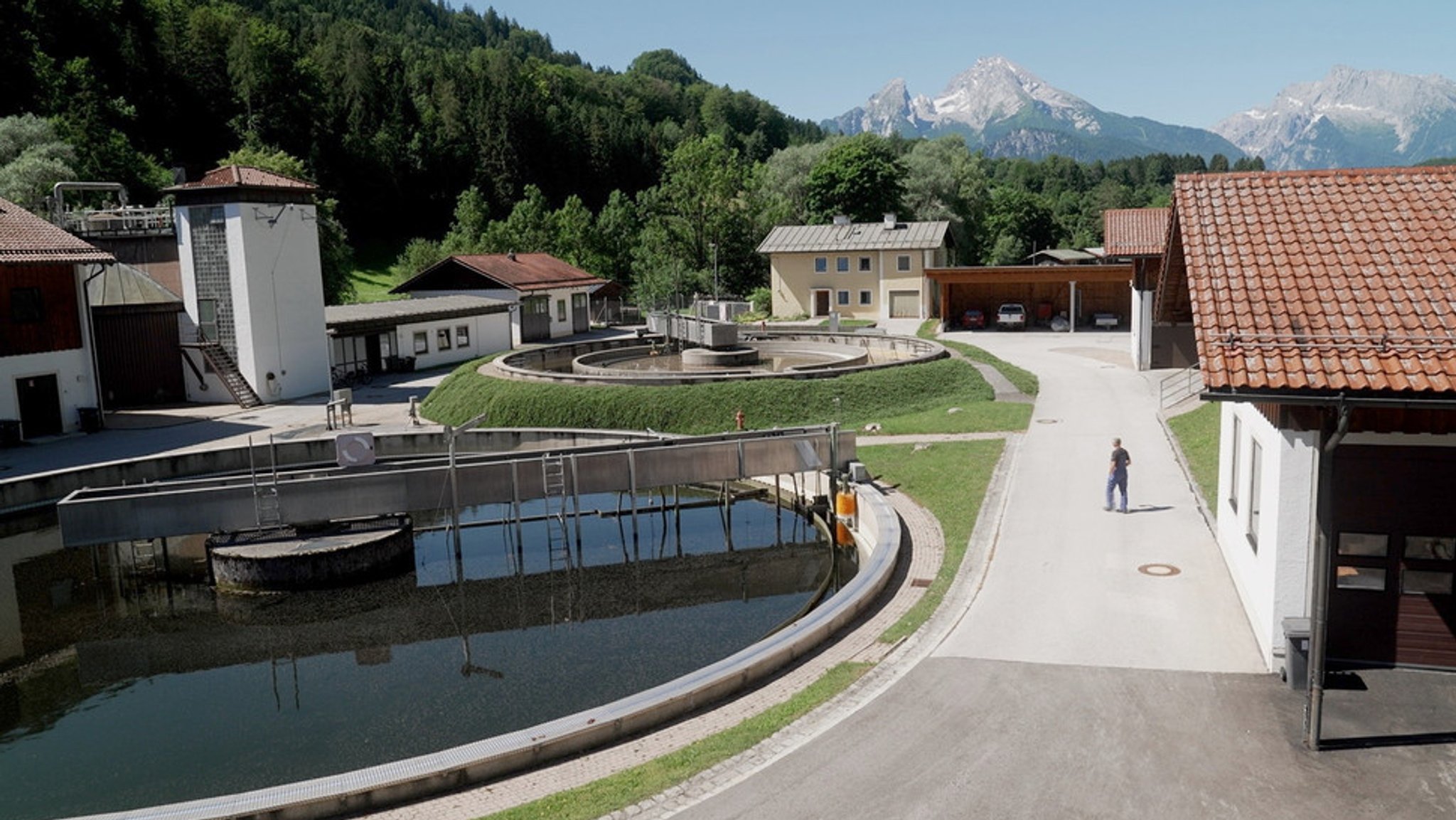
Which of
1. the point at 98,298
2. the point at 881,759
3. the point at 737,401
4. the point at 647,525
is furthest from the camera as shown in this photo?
the point at 98,298

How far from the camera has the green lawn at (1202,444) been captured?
2147 cm

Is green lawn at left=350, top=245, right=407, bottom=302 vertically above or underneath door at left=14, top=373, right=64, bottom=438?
above

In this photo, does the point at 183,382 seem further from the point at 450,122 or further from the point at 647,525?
the point at 450,122

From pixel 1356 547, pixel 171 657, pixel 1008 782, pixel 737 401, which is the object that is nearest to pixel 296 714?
pixel 171 657

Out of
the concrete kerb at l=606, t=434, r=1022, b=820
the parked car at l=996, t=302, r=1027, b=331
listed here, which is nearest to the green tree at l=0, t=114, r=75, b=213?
the parked car at l=996, t=302, r=1027, b=331

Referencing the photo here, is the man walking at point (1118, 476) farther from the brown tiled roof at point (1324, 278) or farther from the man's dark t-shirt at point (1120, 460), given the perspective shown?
the brown tiled roof at point (1324, 278)

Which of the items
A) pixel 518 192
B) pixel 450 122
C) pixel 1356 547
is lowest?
pixel 1356 547

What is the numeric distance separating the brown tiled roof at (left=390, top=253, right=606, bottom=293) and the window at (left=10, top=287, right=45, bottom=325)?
25.0 metres

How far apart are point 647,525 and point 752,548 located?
3305 mm

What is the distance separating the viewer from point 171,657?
1777cm

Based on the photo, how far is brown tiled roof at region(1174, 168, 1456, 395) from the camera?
10445mm

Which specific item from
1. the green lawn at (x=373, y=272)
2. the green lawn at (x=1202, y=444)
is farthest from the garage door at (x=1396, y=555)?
the green lawn at (x=373, y=272)

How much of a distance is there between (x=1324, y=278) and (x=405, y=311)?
1821 inches

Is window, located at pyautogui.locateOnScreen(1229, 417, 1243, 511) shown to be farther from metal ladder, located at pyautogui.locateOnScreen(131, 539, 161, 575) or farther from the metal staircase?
the metal staircase
